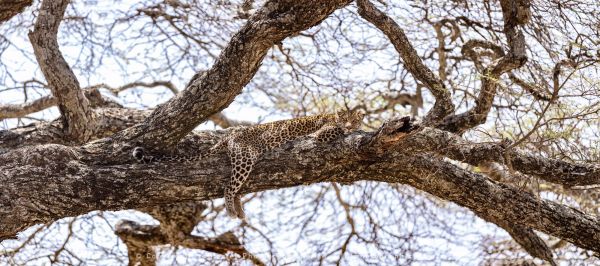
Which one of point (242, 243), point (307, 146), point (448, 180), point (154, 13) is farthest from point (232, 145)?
point (154, 13)

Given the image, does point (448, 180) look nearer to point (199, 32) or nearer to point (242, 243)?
point (242, 243)

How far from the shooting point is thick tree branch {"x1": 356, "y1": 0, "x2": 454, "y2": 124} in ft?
20.0

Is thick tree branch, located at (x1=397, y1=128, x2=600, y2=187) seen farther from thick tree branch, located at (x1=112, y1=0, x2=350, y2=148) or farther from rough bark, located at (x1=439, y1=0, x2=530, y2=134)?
thick tree branch, located at (x1=112, y1=0, x2=350, y2=148)

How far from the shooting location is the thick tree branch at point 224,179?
5289 mm

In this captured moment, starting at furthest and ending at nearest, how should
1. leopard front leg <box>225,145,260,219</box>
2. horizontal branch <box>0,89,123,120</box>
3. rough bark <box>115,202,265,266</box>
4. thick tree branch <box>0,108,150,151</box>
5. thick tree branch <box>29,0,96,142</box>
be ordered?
horizontal branch <box>0,89,123,120</box> → rough bark <box>115,202,265,266</box> → thick tree branch <box>0,108,150,151</box> → thick tree branch <box>29,0,96,142</box> → leopard front leg <box>225,145,260,219</box>

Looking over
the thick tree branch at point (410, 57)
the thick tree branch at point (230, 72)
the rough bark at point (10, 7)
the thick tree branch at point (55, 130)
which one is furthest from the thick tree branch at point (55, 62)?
the thick tree branch at point (410, 57)

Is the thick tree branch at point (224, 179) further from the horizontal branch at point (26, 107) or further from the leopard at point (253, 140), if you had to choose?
the horizontal branch at point (26, 107)

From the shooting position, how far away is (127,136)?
571 centimetres

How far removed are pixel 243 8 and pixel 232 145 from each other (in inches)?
62.8

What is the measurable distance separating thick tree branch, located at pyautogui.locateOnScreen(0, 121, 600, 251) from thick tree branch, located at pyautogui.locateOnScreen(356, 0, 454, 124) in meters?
0.86

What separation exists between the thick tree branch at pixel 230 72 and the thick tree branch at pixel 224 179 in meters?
0.26

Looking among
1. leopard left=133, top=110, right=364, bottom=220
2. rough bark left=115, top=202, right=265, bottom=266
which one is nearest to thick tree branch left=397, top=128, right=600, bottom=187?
leopard left=133, top=110, right=364, bottom=220

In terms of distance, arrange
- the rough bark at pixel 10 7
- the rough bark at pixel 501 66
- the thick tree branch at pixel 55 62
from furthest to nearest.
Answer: the rough bark at pixel 10 7 < the thick tree branch at pixel 55 62 < the rough bark at pixel 501 66

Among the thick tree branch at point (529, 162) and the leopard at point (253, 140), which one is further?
the thick tree branch at point (529, 162)
